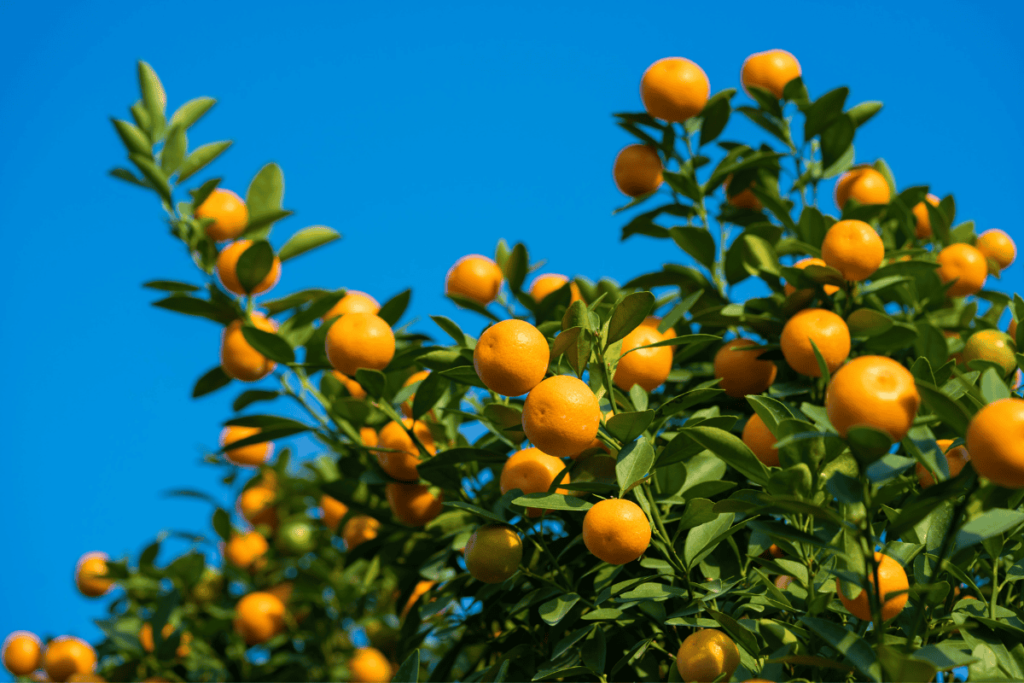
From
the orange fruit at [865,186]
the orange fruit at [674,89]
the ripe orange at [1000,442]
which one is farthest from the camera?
the orange fruit at [865,186]

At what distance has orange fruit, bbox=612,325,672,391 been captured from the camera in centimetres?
127

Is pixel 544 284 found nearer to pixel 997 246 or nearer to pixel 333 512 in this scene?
pixel 333 512

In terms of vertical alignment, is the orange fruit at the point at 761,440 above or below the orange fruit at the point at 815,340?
below

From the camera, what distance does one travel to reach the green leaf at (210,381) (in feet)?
5.45

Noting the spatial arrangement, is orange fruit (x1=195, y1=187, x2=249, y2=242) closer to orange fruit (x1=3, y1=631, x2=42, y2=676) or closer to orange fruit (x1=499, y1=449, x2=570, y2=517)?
orange fruit (x1=499, y1=449, x2=570, y2=517)

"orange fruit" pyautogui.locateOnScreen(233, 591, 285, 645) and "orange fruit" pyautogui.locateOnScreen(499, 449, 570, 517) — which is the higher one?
"orange fruit" pyautogui.locateOnScreen(499, 449, 570, 517)

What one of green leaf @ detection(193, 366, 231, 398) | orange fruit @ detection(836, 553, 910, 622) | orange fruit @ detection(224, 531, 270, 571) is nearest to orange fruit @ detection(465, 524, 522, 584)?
orange fruit @ detection(836, 553, 910, 622)

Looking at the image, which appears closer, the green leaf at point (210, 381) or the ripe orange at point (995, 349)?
the ripe orange at point (995, 349)

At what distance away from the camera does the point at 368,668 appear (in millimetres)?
2152

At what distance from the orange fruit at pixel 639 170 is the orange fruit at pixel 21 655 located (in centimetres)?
204

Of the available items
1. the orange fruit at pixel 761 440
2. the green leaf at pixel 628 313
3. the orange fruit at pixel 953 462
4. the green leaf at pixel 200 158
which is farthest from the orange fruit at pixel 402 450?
the orange fruit at pixel 953 462

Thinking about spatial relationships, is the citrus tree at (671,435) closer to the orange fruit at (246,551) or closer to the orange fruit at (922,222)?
the orange fruit at (922,222)

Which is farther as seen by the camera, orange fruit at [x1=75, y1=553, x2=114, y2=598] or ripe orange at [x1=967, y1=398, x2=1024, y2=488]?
orange fruit at [x1=75, y1=553, x2=114, y2=598]

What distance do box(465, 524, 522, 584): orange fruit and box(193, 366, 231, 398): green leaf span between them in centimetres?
81
